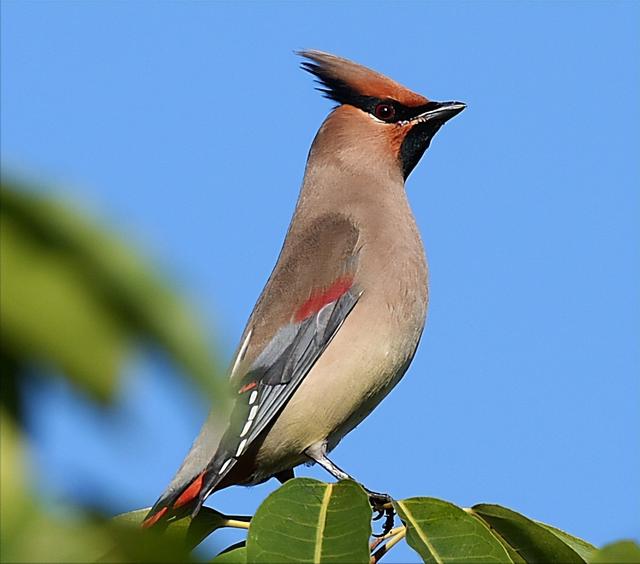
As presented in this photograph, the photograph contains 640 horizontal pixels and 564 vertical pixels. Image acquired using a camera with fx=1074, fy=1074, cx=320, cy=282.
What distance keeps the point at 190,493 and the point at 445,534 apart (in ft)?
3.75

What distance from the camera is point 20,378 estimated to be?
2.05ft

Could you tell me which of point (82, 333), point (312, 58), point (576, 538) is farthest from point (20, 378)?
point (312, 58)

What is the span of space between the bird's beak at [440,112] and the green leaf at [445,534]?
250cm

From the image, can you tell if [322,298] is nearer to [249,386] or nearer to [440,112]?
[249,386]

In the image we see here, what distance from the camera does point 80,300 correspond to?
61cm

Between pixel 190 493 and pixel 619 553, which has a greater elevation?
pixel 190 493

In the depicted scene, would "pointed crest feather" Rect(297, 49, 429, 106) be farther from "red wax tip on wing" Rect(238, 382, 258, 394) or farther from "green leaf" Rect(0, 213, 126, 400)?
"green leaf" Rect(0, 213, 126, 400)

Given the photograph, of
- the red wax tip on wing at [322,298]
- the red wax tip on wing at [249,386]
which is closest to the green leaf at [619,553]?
the red wax tip on wing at [249,386]

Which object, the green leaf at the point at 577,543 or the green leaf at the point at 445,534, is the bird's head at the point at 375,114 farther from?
the green leaf at the point at 445,534

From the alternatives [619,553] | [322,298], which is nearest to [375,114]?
[322,298]

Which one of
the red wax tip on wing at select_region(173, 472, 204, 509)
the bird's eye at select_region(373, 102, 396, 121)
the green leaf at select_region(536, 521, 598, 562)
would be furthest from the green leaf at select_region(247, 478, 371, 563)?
the bird's eye at select_region(373, 102, 396, 121)

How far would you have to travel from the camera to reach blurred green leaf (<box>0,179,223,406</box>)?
0.59 m

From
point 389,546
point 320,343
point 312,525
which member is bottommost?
point 312,525

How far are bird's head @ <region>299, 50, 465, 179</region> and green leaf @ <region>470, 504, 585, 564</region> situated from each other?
7.35 feet
